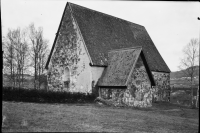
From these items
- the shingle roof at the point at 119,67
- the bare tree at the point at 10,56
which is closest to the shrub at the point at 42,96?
the shingle roof at the point at 119,67

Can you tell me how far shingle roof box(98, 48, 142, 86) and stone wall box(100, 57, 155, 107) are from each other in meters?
0.52

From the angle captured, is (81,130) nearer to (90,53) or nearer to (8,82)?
(90,53)

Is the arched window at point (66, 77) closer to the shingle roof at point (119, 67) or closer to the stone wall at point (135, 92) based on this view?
the shingle roof at point (119, 67)

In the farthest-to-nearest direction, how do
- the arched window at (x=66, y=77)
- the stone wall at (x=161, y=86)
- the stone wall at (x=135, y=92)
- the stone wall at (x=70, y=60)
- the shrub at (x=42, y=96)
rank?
the stone wall at (x=161, y=86) → the arched window at (x=66, y=77) → the stone wall at (x=70, y=60) → the stone wall at (x=135, y=92) → the shrub at (x=42, y=96)

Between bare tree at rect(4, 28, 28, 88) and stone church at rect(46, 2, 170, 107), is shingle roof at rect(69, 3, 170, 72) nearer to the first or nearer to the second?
stone church at rect(46, 2, 170, 107)

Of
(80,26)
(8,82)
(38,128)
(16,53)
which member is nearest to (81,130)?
(38,128)

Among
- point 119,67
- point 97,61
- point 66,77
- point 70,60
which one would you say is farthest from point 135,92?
point 66,77

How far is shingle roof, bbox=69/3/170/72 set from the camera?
23422mm

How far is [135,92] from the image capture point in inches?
819

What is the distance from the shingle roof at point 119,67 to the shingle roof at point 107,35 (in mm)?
946

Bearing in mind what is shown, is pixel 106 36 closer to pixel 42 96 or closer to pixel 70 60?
pixel 70 60

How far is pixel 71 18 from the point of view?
24.2 metres

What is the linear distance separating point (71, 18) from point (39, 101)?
10481mm

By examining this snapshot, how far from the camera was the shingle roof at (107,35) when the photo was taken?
23.4 meters
